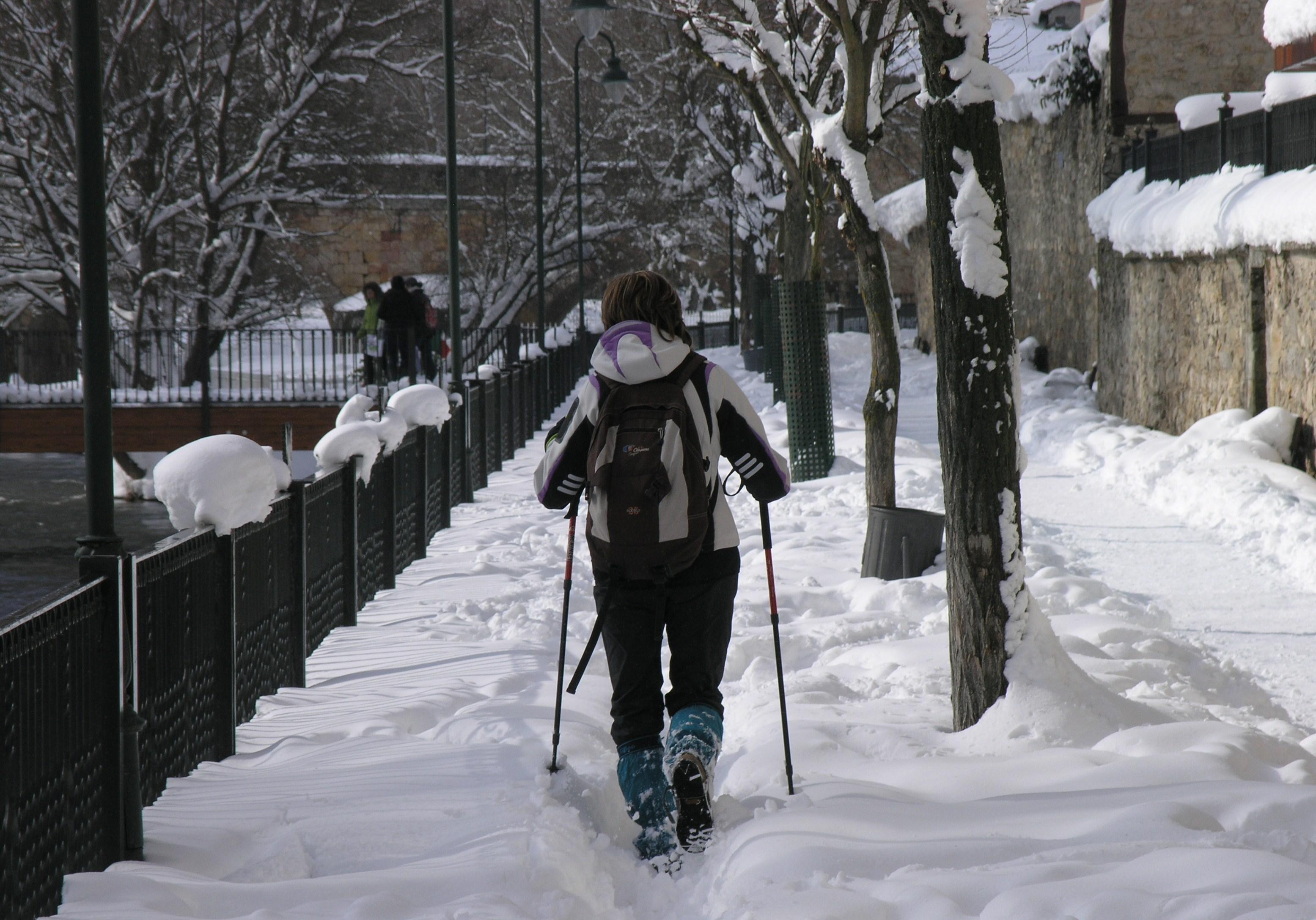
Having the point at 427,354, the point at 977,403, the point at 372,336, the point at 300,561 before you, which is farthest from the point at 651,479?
the point at 372,336

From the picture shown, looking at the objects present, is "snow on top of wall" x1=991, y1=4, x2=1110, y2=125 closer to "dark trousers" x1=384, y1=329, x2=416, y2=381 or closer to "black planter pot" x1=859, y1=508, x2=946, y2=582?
"dark trousers" x1=384, y1=329, x2=416, y2=381

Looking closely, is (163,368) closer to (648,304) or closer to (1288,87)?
(1288,87)

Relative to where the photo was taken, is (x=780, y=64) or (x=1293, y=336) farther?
(x=1293, y=336)

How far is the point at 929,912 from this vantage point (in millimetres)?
3469

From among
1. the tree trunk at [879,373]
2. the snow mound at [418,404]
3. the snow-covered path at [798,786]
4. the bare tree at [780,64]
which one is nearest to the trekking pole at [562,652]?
the snow-covered path at [798,786]

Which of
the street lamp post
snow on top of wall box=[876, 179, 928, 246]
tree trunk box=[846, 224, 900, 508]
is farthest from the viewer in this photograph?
snow on top of wall box=[876, 179, 928, 246]

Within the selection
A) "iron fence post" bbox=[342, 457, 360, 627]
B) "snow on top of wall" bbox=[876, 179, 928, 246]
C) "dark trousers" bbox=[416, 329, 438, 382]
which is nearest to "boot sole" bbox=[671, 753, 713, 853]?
A: "iron fence post" bbox=[342, 457, 360, 627]

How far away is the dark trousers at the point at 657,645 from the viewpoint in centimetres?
446

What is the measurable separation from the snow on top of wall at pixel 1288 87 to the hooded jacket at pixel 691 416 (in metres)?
12.4

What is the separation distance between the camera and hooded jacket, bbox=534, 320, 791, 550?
4.36 meters

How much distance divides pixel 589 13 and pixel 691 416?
50.8 ft

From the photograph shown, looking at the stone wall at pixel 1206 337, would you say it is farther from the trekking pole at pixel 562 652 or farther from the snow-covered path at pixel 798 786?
the trekking pole at pixel 562 652

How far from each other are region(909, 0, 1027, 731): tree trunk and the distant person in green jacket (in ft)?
59.9

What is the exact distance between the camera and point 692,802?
4.25m
